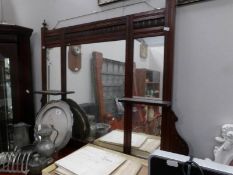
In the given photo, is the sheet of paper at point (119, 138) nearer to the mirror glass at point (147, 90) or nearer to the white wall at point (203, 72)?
the mirror glass at point (147, 90)

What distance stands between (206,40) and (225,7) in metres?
0.17

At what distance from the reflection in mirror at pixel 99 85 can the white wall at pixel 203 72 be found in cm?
36

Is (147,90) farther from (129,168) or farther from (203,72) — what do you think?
(129,168)

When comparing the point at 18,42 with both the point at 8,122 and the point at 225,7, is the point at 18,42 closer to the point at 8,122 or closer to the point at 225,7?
the point at 8,122

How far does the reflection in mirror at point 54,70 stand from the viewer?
1562 millimetres

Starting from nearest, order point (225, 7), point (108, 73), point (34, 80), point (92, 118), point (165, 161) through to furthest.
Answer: point (165, 161) → point (225, 7) → point (108, 73) → point (92, 118) → point (34, 80)

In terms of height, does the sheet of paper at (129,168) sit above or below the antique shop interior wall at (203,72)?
below

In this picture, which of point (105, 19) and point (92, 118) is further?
point (92, 118)

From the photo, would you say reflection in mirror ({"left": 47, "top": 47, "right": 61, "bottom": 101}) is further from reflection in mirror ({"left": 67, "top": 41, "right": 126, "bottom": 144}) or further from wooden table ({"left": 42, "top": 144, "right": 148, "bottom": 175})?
wooden table ({"left": 42, "top": 144, "right": 148, "bottom": 175})

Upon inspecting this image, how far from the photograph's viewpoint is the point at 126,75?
121 cm

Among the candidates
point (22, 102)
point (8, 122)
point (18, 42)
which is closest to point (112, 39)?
Result: point (18, 42)

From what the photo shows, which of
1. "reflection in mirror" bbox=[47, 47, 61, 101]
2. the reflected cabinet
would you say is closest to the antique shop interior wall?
"reflection in mirror" bbox=[47, 47, 61, 101]

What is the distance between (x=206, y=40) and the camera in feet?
3.25

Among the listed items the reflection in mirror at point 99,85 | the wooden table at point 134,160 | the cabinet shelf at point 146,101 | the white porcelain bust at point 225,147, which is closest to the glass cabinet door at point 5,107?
the reflection in mirror at point 99,85
